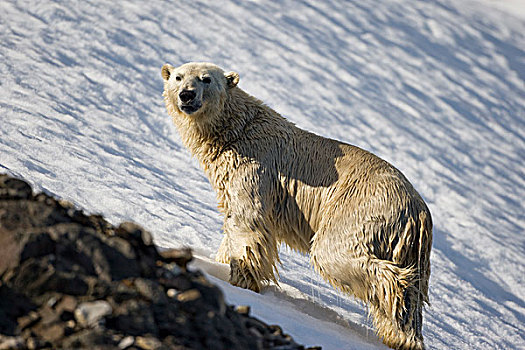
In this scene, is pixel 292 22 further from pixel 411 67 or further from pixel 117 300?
pixel 117 300

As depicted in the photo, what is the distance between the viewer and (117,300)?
297 centimetres

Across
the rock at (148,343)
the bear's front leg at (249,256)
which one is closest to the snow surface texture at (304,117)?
the bear's front leg at (249,256)

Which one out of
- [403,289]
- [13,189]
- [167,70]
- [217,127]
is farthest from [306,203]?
[13,189]

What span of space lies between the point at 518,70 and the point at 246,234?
1808cm

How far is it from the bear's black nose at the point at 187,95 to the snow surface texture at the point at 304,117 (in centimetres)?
155

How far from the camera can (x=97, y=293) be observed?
2945 millimetres

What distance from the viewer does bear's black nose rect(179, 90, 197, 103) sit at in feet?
19.2

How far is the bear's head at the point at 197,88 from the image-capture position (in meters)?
5.90

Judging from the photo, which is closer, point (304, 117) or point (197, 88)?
point (197, 88)

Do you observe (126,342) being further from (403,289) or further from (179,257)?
(403,289)

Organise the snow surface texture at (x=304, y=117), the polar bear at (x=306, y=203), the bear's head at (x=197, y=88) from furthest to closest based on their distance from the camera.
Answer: the snow surface texture at (x=304, y=117) < the bear's head at (x=197, y=88) < the polar bear at (x=306, y=203)

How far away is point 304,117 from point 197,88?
8177mm

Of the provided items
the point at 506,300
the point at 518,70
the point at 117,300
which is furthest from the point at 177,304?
the point at 518,70

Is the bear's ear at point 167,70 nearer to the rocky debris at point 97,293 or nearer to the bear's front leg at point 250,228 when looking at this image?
the bear's front leg at point 250,228
